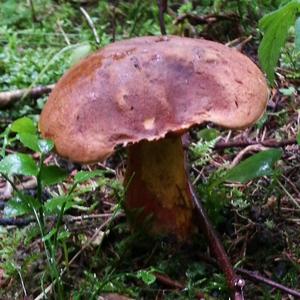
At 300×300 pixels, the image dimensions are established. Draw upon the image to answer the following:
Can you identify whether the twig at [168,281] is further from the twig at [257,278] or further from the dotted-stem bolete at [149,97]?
the dotted-stem bolete at [149,97]

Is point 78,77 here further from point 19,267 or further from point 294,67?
point 294,67

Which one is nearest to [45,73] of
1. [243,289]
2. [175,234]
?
[175,234]

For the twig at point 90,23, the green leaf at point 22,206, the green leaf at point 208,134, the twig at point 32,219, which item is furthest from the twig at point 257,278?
the twig at point 90,23

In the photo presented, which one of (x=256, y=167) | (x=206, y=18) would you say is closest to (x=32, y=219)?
(x=256, y=167)

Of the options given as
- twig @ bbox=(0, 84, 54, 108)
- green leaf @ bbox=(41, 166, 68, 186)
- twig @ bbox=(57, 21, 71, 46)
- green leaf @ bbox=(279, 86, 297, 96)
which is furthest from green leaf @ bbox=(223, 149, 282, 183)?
twig @ bbox=(57, 21, 71, 46)

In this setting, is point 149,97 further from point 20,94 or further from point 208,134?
point 20,94

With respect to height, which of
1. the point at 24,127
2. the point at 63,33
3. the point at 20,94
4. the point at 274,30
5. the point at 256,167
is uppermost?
the point at 274,30

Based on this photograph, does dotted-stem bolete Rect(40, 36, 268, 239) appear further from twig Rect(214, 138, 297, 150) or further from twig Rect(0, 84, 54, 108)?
twig Rect(0, 84, 54, 108)

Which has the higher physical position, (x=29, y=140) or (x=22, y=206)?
(x=29, y=140)
